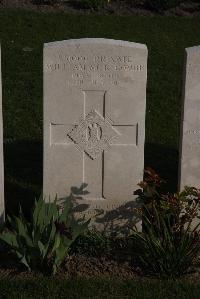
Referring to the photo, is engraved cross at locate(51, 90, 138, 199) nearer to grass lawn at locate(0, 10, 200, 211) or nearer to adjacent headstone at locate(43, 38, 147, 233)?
adjacent headstone at locate(43, 38, 147, 233)

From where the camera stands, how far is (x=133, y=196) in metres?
5.99

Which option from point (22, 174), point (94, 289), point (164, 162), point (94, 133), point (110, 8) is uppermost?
point (110, 8)

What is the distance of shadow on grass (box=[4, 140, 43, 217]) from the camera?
671 cm

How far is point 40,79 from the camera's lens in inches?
431

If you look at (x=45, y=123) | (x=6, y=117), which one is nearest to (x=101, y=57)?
(x=45, y=123)

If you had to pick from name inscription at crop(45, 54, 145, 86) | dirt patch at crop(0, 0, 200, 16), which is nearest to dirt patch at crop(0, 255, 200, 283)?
name inscription at crop(45, 54, 145, 86)

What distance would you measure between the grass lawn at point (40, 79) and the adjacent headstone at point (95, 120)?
0.96 meters

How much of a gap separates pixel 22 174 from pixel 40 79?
12.3ft

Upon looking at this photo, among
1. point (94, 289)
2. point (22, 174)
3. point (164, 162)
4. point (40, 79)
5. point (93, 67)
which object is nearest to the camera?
point (94, 289)

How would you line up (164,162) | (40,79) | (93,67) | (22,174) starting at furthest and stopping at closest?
(40,79) → (164,162) → (22,174) → (93,67)

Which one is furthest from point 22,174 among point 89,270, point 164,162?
point 89,270

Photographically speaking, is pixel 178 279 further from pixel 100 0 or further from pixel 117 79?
pixel 100 0

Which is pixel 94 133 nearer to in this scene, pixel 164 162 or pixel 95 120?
pixel 95 120

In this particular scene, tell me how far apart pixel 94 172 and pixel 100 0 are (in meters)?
10.00
